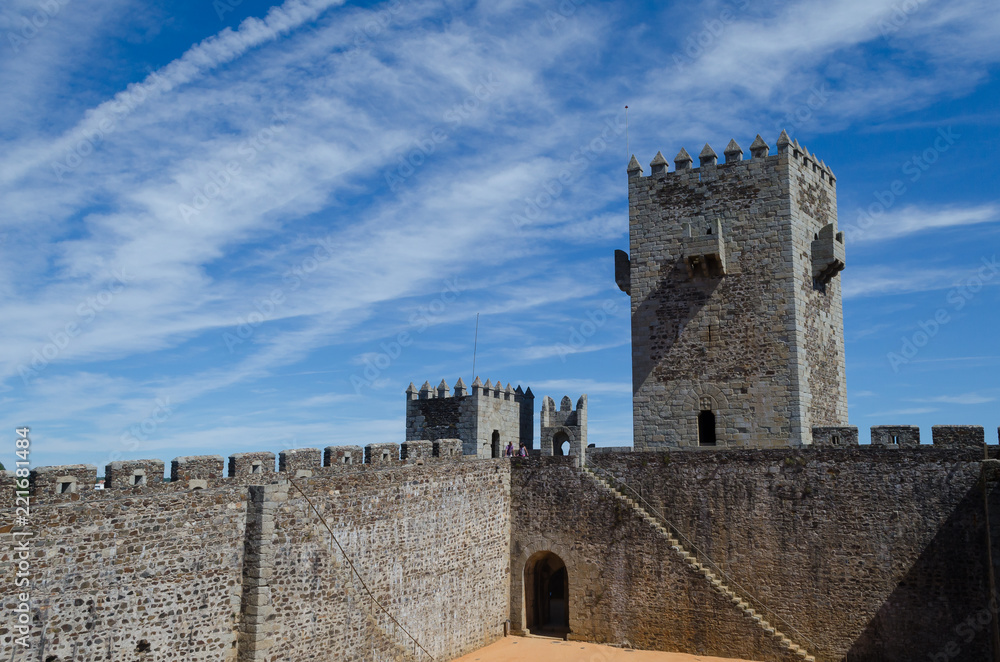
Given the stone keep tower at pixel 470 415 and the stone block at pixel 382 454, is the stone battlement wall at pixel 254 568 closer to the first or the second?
the stone block at pixel 382 454

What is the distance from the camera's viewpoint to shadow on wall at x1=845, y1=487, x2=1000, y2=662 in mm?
15734

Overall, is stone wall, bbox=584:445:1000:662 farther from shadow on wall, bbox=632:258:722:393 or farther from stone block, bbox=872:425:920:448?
shadow on wall, bbox=632:258:722:393

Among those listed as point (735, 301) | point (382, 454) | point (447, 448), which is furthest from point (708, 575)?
point (382, 454)

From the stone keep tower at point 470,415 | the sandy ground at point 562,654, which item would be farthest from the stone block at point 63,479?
the stone keep tower at point 470,415

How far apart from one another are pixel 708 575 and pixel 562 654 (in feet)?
12.8

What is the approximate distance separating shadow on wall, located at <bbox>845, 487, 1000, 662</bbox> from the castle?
40 mm

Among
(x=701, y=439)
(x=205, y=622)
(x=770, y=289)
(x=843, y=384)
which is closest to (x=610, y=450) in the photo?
(x=701, y=439)

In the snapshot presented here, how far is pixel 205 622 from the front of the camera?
41.0 feet

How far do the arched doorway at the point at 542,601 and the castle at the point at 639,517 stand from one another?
118mm

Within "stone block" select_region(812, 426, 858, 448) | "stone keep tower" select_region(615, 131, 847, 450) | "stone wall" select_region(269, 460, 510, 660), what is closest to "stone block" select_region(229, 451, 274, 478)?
"stone wall" select_region(269, 460, 510, 660)

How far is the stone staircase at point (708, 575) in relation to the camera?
17.1 metres

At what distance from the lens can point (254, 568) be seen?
13.1 meters

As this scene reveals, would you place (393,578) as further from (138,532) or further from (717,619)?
(717,619)

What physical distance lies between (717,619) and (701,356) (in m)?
7.21
